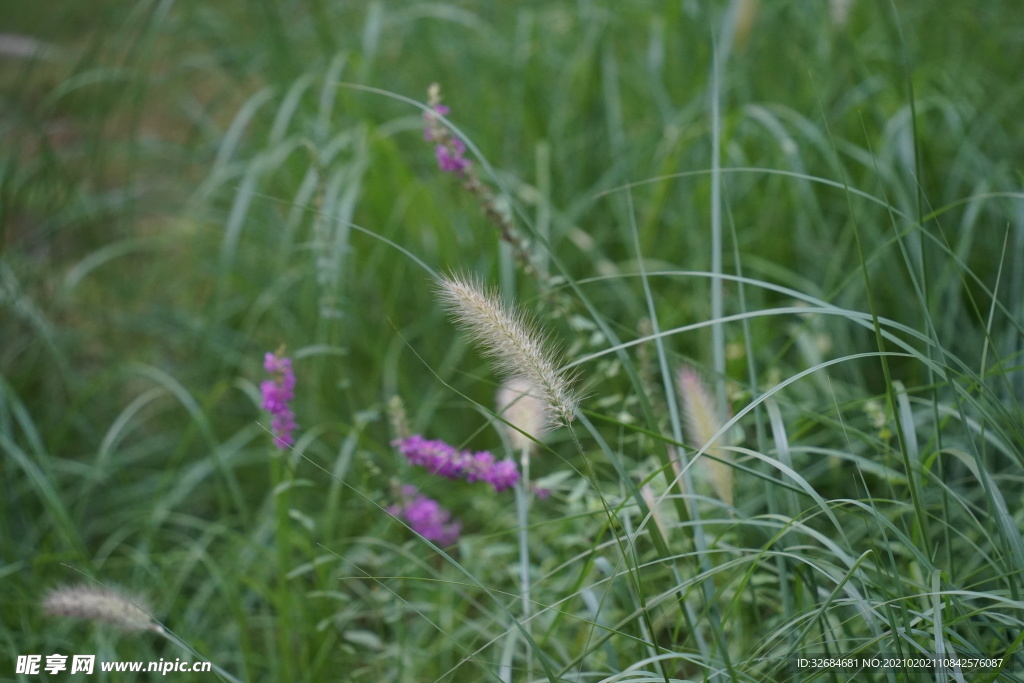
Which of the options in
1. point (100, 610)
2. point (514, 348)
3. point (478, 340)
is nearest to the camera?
point (514, 348)

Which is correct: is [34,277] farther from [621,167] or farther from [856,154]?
[856,154]

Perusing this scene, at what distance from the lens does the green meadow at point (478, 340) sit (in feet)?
4.96

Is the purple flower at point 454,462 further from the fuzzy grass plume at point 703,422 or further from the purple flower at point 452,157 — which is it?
the purple flower at point 452,157

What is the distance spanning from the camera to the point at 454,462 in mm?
→ 1301

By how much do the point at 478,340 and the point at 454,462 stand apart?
0.76ft

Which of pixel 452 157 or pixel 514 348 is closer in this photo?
pixel 514 348

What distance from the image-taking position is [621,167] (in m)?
2.52

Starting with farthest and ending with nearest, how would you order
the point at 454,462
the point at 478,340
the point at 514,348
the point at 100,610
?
the point at 478,340
the point at 454,462
the point at 100,610
the point at 514,348

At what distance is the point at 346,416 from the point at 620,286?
3.00 feet

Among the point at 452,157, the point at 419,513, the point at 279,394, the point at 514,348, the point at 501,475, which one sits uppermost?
the point at 452,157

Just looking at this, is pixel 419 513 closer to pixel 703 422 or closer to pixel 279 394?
pixel 279 394

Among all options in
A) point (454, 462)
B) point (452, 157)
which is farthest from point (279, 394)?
point (452, 157)

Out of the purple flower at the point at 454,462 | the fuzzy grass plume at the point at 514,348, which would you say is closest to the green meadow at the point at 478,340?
the purple flower at the point at 454,462

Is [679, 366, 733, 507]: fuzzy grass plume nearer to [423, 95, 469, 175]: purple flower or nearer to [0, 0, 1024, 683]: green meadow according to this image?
[0, 0, 1024, 683]: green meadow
